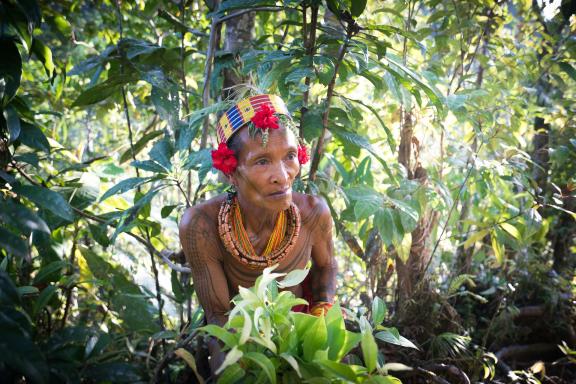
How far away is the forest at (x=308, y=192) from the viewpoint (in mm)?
1258

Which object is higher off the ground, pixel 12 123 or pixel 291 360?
pixel 12 123

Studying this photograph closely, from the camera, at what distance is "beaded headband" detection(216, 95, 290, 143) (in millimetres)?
1758

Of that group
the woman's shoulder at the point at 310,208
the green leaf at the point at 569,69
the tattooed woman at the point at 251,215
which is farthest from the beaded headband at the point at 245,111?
the green leaf at the point at 569,69

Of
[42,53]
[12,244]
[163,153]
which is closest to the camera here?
[12,244]

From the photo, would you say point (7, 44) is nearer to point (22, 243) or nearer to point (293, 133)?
point (22, 243)

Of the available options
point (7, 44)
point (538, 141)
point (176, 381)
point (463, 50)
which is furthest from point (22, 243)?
point (538, 141)

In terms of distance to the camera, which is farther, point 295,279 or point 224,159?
point 224,159

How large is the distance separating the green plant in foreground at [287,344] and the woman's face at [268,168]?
1.57 ft

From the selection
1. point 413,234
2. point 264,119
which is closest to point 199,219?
point 264,119

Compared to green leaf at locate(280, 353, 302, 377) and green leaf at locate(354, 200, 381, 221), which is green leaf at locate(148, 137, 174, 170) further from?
green leaf at locate(280, 353, 302, 377)

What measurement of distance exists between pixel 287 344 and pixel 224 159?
743mm

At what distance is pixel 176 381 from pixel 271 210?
87cm

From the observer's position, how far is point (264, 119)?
5.55 ft

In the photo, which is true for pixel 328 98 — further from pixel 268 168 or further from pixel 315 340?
pixel 315 340
